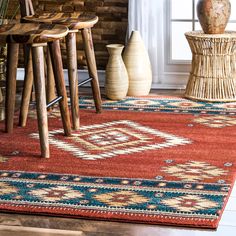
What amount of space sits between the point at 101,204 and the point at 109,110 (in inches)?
65.8

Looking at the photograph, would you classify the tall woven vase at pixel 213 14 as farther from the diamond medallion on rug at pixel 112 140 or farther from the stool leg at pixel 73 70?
the stool leg at pixel 73 70

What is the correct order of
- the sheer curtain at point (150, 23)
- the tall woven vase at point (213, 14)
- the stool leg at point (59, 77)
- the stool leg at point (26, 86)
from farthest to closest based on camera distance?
the sheer curtain at point (150, 23) < the tall woven vase at point (213, 14) < the stool leg at point (26, 86) < the stool leg at point (59, 77)

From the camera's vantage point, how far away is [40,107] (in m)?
3.76

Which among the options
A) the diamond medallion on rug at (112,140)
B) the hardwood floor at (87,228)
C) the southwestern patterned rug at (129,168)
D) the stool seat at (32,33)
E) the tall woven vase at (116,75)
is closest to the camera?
the hardwood floor at (87,228)

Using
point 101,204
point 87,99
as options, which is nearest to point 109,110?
point 87,99

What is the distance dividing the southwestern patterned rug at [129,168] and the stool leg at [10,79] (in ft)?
0.31

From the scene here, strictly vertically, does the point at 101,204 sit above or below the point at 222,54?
below

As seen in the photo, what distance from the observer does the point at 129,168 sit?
358 cm

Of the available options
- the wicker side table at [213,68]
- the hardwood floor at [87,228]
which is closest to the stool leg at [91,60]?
the wicker side table at [213,68]

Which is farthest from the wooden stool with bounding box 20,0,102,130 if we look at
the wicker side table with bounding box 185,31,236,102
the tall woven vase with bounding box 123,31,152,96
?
the wicker side table with bounding box 185,31,236,102

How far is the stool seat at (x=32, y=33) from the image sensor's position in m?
3.70

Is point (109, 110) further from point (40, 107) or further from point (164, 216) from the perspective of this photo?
point (164, 216)

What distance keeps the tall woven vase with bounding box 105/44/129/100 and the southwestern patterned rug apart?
13.5 inches

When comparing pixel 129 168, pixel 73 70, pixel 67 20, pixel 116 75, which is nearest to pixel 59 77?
pixel 73 70
